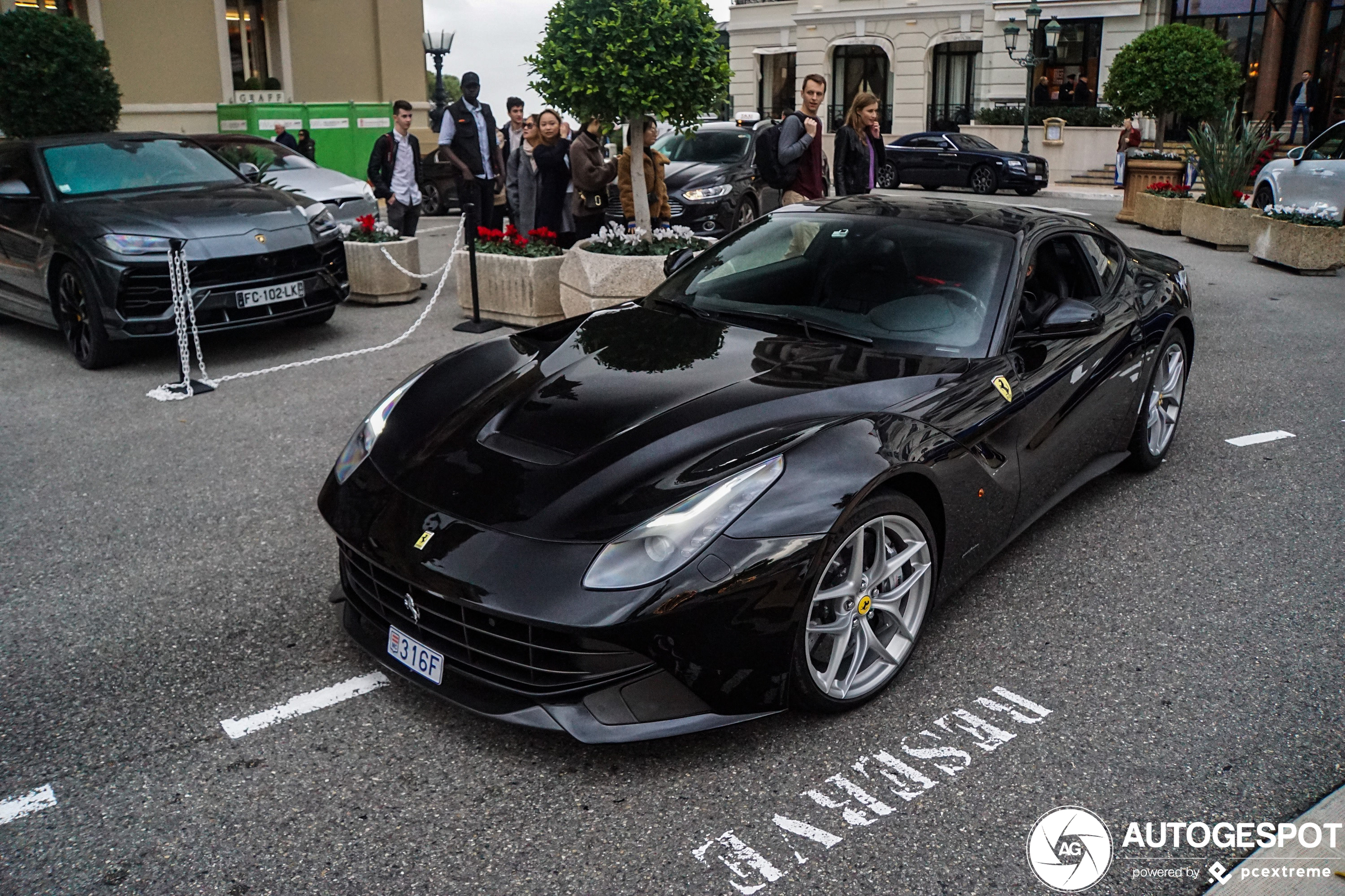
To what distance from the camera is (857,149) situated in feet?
31.0

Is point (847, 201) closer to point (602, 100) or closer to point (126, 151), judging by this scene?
point (602, 100)

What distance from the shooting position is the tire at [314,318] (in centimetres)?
845

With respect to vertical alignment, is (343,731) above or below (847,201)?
below

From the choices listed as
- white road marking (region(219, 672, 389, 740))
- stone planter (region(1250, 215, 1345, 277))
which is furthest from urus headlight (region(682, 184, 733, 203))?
white road marking (region(219, 672, 389, 740))

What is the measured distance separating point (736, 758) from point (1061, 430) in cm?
206

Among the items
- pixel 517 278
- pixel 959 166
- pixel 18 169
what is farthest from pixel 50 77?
pixel 959 166

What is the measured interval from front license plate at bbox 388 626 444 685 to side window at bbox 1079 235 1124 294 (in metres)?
3.46

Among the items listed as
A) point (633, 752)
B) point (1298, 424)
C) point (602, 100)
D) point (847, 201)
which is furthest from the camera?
point (602, 100)

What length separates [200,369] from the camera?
7844mm

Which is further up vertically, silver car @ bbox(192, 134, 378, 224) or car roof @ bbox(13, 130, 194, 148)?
car roof @ bbox(13, 130, 194, 148)

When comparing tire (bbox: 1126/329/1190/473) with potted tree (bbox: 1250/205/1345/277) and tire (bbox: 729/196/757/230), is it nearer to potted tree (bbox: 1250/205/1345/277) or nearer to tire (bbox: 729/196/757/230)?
potted tree (bbox: 1250/205/1345/277)

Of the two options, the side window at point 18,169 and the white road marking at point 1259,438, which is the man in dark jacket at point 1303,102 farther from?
the side window at point 18,169

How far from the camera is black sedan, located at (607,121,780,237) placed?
1399 centimetres

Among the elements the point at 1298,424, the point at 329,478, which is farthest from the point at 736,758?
the point at 1298,424
